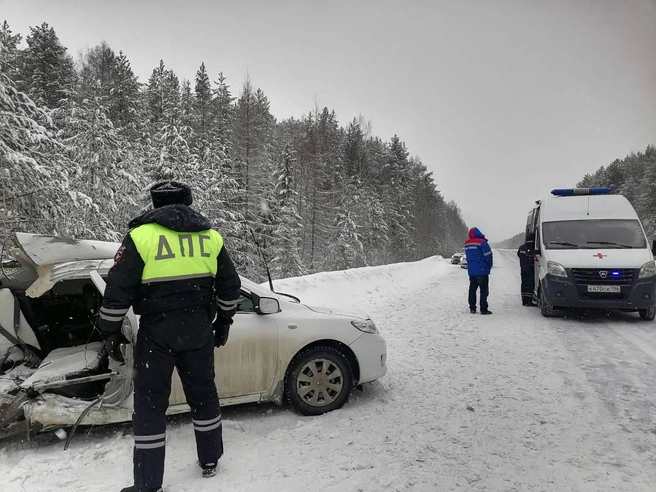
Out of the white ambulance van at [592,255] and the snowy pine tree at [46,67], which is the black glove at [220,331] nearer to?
the white ambulance van at [592,255]

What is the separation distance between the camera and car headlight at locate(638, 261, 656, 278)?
784cm

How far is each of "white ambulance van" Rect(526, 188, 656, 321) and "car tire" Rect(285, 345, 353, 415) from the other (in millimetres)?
5897

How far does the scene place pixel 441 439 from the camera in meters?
3.68

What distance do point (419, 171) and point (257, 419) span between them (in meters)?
57.4

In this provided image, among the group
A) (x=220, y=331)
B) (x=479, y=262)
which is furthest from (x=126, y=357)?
(x=479, y=262)

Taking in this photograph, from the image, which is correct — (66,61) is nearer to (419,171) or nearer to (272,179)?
(272,179)

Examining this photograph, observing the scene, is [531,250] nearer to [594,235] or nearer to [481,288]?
[594,235]

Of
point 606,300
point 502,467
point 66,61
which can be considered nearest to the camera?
point 502,467

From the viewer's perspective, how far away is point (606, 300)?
796 centimetres

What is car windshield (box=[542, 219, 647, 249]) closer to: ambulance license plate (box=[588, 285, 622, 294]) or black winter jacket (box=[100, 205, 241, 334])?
ambulance license plate (box=[588, 285, 622, 294])

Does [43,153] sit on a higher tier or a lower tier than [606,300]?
higher

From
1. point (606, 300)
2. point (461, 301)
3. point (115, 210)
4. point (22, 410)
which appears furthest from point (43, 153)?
point (606, 300)

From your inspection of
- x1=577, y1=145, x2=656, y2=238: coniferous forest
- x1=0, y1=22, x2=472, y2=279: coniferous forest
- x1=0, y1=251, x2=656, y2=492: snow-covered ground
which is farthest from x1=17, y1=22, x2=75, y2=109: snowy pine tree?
x1=577, y1=145, x2=656, y2=238: coniferous forest

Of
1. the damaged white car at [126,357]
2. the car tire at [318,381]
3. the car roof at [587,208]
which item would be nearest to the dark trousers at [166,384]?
the damaged white car at [126,357]
